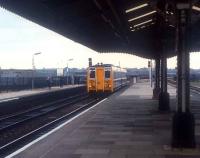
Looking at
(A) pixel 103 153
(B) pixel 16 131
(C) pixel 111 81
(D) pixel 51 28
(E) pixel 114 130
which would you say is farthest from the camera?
(C) pixel 111 81

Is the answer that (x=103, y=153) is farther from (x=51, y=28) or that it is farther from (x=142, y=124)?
(x=51, y=28)

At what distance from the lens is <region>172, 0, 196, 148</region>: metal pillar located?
13.1 m

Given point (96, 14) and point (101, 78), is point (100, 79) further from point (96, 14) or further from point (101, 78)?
point (96, 14)

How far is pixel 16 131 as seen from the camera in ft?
67.3

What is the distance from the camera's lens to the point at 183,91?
1312 centimetres

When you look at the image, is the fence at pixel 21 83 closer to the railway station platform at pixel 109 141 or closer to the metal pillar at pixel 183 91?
the railway station platform at pixel 109 141

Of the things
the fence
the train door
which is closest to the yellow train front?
the train door

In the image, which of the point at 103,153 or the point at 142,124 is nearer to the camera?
the point at 103,153

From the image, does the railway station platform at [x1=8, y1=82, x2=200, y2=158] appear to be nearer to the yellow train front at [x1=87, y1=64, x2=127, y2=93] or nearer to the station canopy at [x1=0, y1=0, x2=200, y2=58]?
the station canopy at [x1=0, y1=0, x2=200, y2=58]

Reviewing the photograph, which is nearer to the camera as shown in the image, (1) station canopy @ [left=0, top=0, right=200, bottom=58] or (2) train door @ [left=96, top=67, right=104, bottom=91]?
→ (1) station canopy @ [left=0, top=0, right=200, bottom=58]

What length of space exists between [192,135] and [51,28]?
34.7 ft

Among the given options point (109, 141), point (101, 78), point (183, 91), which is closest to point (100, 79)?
point (101, 78)

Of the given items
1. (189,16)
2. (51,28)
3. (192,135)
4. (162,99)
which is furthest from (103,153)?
(162,99)

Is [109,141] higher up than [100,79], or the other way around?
[100,79]
